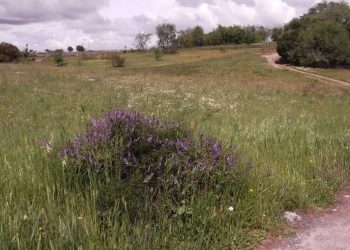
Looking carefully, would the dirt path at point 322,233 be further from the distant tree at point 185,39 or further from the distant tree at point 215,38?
the distant tree at point 185,39

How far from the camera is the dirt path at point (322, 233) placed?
14.0 feet

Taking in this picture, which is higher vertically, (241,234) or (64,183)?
(64,183)

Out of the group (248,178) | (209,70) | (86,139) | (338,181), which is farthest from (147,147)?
(209,70)

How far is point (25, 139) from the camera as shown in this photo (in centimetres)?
545

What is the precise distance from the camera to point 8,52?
270ft

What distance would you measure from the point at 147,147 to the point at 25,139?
5.98 ft

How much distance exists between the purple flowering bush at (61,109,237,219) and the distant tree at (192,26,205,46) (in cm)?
12919

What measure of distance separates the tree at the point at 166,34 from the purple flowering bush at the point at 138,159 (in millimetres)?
140572

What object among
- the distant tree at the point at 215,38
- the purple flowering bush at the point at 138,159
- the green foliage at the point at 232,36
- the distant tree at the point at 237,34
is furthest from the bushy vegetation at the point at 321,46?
the distant tree at the point at 215,38

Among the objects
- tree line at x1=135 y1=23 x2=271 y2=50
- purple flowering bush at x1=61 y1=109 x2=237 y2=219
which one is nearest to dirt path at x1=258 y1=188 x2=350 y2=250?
purple flowering bush at x1=61 y1=109 x2=237 y2=219

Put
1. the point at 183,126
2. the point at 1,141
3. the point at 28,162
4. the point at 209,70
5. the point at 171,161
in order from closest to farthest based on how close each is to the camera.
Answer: the point at 171,161 → the point at 28,162 → the point at 183,126 → the point at 1,141 → the point at 209,70

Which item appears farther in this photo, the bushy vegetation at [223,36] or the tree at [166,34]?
the tree at [166,34]

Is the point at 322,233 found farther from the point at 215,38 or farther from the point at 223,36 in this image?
the point at 215,38

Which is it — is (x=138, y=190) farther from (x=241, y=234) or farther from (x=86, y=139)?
(x=241, y=234)
